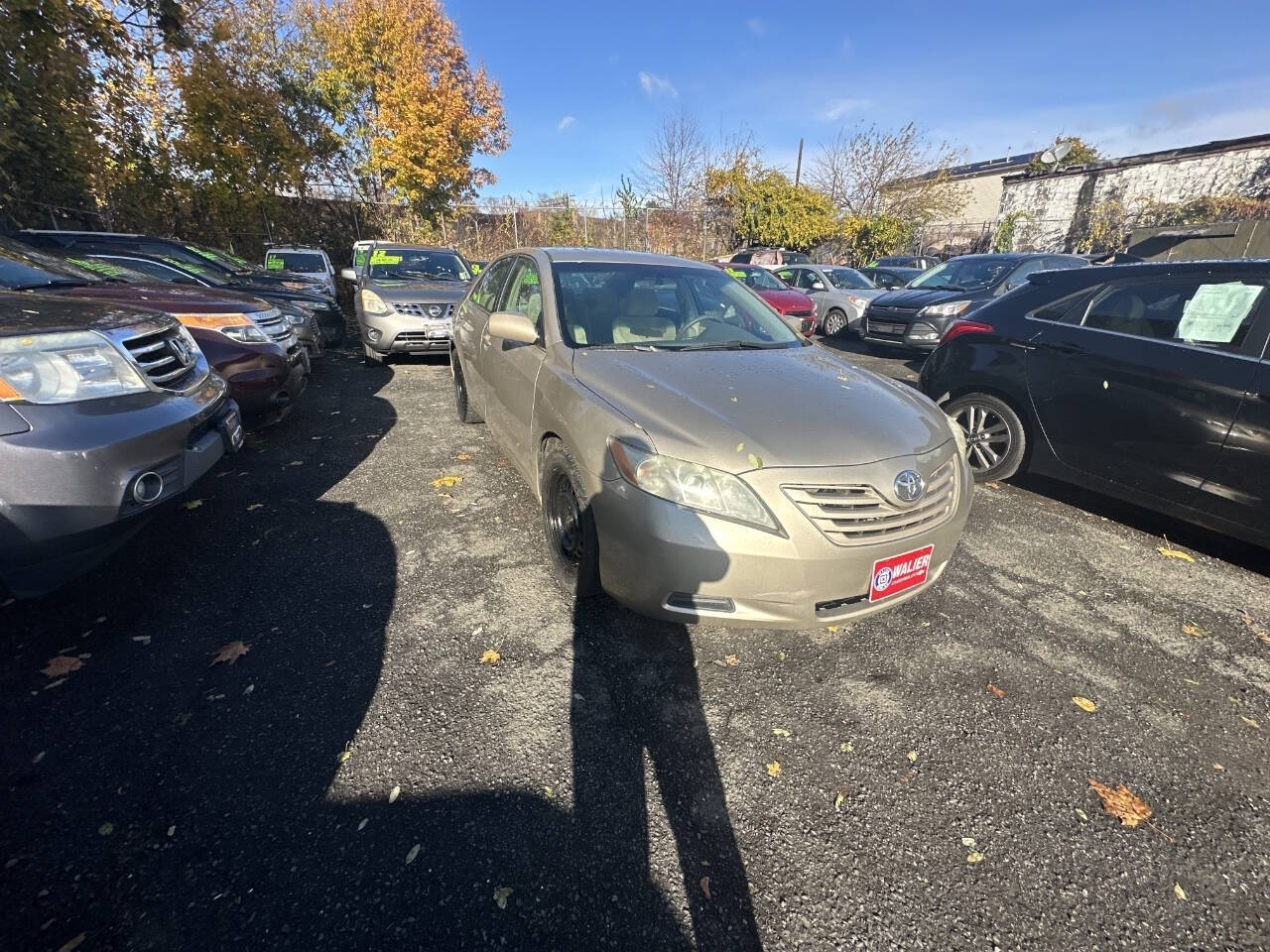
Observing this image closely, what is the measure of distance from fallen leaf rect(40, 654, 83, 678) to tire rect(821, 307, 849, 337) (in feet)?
39.0

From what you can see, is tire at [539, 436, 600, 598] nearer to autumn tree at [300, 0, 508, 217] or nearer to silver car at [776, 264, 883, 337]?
silver car at [776, 264, 883, 337]

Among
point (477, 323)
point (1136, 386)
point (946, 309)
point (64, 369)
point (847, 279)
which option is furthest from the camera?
point (847, 279)

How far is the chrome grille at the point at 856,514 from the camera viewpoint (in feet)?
6.72

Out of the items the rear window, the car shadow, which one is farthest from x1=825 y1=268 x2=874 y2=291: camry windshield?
the car shadow

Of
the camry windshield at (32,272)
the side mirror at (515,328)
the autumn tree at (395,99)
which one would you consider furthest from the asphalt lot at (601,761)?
the autumn tree at (395,99)

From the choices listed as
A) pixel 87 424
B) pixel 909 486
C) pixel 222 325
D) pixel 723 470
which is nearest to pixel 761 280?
pixel 222 325

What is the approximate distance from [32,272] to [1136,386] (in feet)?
24.3

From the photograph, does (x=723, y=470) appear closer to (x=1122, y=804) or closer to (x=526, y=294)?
(x=1122, y=804)

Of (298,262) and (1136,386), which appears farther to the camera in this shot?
(298,262)

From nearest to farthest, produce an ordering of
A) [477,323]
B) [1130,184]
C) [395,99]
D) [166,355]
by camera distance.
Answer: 1. [166,355]
2. [477,323]
3. [395,99]
4. [1130,184]

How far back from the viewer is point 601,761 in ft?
6.38

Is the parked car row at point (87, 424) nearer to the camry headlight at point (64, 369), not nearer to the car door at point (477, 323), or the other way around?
the camry headlight at point (64, 369)

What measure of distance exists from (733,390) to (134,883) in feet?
8.37

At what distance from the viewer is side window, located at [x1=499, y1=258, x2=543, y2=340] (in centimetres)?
331
